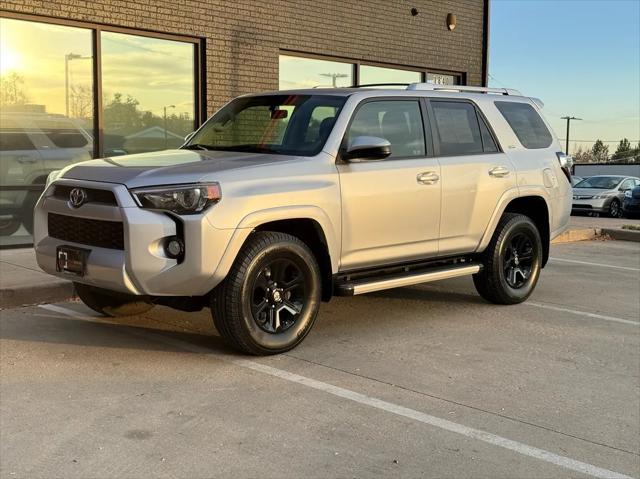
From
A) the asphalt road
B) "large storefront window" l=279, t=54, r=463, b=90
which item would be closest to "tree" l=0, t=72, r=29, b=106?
the asphalt road

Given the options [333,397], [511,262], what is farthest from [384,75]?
[333,397]

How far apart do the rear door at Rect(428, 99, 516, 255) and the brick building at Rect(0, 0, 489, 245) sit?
5.42 metres

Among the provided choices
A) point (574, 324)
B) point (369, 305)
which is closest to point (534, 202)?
point (574, 324)

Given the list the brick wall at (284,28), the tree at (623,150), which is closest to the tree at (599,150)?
the tree at (623,150)

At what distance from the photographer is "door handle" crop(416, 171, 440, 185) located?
606cm

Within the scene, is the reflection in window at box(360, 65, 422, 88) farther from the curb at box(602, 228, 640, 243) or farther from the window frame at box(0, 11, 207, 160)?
the curb at box(602, 228, 640, 243)

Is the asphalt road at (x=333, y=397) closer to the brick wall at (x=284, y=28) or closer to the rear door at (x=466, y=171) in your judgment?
the rear door at (x=466, y=171)

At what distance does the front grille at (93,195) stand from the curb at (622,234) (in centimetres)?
1158

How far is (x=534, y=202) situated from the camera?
7406 mm

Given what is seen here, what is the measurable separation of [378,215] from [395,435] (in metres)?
2.23

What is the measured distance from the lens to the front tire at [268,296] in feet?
16.3

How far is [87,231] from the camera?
198 inches

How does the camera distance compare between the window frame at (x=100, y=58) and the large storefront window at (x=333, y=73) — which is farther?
the large storefront window at (x=333, y=73)

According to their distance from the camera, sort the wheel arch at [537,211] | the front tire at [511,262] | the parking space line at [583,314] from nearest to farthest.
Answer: the parking space line at [583,314] < the front tire at [511,262] < the wheel arch at [537,211]
